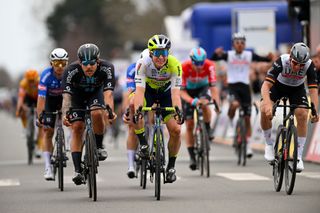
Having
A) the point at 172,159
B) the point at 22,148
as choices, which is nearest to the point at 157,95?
the point at 172,159

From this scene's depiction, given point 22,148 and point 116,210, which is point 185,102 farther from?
point 22,148

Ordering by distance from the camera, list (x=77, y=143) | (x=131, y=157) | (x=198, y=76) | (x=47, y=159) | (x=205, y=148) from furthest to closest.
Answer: (x=198, y=76) < (x=205, y=148) < (x=47, y=159) < (x=131, y=157) < (x=77, y=143)

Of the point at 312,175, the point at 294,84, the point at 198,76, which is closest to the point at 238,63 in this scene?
the point at 198,76

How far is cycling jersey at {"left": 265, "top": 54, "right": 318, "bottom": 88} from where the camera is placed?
1434 centimetres

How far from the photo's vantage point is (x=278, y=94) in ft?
49.1

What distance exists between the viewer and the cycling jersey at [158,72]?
14375 mm

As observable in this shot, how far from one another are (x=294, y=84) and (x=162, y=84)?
1.68 m

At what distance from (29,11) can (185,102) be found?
345ft

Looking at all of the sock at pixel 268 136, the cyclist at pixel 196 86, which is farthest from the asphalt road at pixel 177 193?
the cyclist at pixel 196 86

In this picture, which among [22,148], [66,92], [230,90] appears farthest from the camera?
[22,148]

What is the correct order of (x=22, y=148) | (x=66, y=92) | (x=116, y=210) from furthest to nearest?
(x=22, y=148) → (x=66, y=92) → (x=116, y=210)

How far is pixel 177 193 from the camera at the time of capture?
48.2 ft

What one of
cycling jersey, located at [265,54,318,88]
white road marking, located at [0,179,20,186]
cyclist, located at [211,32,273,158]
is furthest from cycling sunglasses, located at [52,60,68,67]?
cyclist, located at [211,32,273,158]

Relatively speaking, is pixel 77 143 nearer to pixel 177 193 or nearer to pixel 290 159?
pixel 177 193
